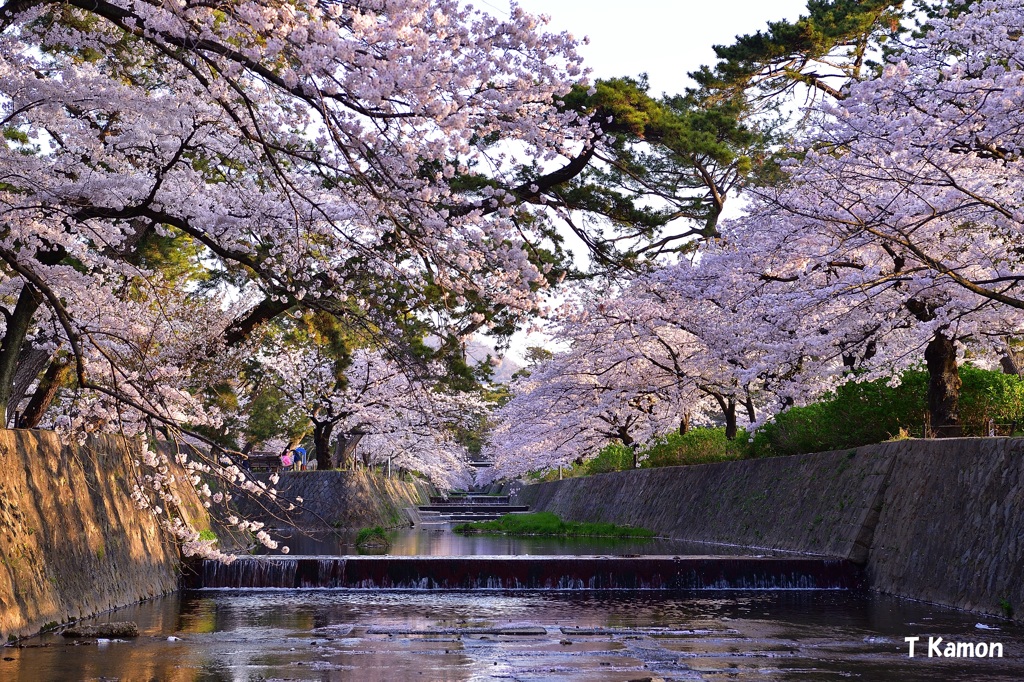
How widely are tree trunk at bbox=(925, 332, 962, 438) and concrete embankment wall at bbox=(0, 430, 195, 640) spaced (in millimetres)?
12464

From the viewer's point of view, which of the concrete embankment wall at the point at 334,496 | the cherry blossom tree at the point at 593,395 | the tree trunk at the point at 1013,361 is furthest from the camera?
the concrete embankment wall at the point at 334,496

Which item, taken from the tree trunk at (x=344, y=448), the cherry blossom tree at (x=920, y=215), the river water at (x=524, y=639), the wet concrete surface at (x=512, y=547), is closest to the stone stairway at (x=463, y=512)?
the tree trunk at (x=344, y=448)

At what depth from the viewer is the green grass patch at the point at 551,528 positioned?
87.0 ft

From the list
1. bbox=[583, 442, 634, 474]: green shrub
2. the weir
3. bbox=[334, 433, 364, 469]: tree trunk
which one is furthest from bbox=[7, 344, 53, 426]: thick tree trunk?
bbox=[583, 442, 634, 474]: green shrub

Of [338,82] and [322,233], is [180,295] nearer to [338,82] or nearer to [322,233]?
[322,233]

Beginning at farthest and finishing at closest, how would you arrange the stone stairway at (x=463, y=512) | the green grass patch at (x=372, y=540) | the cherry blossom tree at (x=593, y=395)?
the stone stairway at (x=463, y=512) → the cherry blossom tree at (x=593, y=395) → the green grass patch at (x=372, y=540)

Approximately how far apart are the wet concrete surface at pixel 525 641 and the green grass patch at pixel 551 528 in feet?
41.8

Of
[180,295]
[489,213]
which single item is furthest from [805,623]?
[180,295]

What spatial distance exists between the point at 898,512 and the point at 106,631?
424 inches

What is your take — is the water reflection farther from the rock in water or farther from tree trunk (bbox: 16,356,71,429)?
the rock in water

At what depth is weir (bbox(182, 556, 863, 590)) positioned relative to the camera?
49.5ft

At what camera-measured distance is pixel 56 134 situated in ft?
42.6

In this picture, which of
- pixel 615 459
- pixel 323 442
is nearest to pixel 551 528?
pixel 615 459

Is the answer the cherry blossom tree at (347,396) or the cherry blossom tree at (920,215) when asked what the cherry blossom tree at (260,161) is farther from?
the cherry blossom tree at (347,396)
